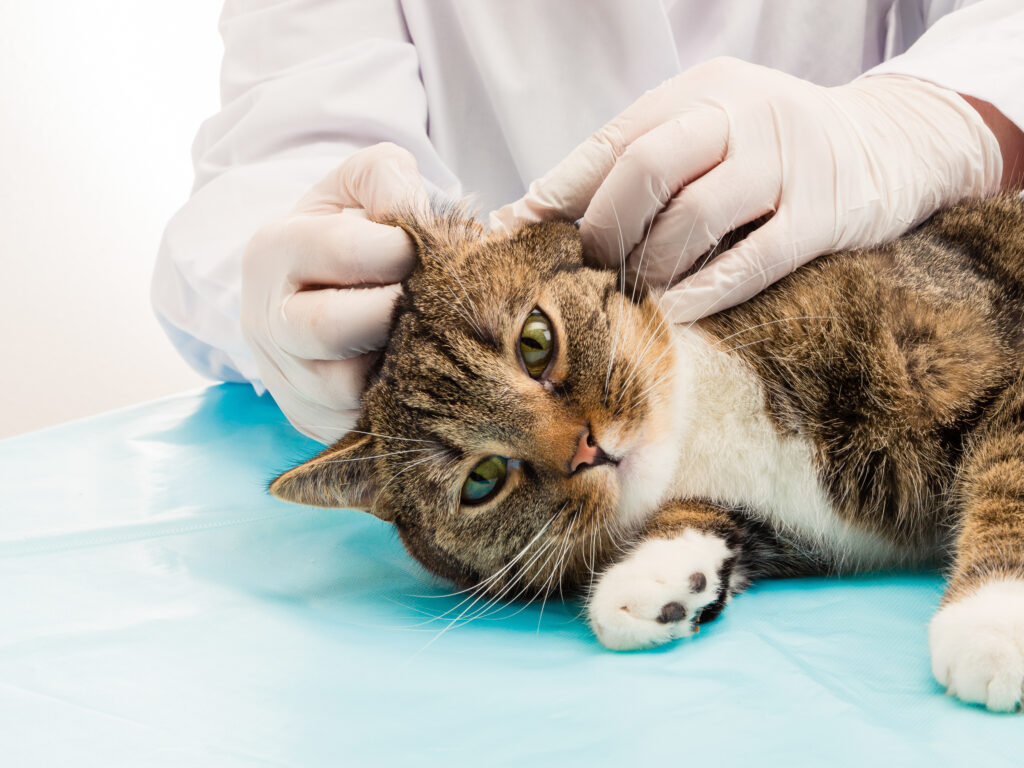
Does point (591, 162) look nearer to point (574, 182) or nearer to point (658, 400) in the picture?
point (574, 182)

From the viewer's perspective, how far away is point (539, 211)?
5.32ft

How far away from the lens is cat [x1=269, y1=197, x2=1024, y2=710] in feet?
4.02

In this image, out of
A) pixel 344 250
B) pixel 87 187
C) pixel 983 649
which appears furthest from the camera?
pixel 87 187

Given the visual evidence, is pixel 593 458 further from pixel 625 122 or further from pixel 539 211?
pixel 625 122

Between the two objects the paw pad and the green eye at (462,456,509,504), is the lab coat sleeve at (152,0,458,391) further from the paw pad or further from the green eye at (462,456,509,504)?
the paw pad

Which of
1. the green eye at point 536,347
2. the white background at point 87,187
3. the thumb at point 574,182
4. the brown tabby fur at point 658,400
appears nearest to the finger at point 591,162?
the thumb at point 574,182

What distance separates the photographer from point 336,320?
5.04 feet

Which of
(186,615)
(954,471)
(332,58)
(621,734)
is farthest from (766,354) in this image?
(332,58)

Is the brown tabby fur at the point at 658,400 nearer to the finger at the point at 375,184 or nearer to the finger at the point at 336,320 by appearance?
the finger at the point at 336,320

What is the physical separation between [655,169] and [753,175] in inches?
7.8

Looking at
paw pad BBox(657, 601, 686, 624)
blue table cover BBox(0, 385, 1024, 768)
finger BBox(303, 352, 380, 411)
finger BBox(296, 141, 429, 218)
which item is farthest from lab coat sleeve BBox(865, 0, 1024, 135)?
finger BBox(303, 352, 380, 411)

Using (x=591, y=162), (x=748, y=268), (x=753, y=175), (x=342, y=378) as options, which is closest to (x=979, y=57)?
(x=753, y=175)

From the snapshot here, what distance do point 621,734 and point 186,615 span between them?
31.3 inches

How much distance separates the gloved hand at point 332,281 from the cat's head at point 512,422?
0.08 metres
